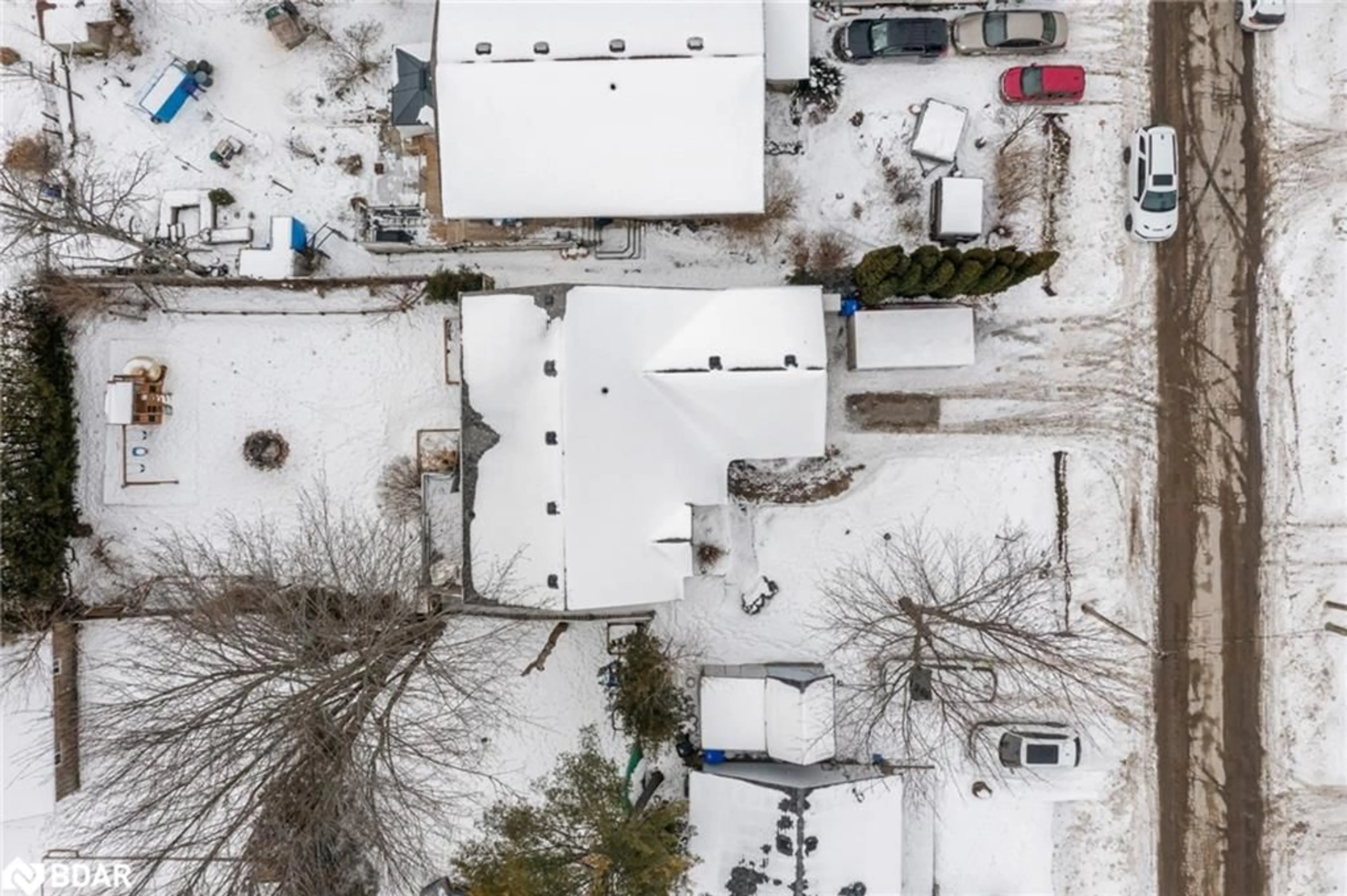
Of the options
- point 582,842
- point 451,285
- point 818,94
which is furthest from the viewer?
point 818,94

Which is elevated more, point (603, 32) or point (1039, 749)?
point (603, 32)

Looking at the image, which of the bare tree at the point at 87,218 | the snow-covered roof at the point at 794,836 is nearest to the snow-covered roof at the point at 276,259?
the bare tree at the point at 87,218

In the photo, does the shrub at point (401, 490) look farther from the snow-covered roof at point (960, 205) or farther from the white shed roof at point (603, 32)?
the snow-covered roof at point (960, 205)

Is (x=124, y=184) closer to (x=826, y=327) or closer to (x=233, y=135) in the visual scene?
(x=233, y=135)

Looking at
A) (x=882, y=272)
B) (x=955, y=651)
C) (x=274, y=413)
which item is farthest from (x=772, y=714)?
(x=274, y=413)

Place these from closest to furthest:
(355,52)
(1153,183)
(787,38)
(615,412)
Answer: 1. (615,412)
2. (787,38)
3. (1153,183)
4. (355,52)

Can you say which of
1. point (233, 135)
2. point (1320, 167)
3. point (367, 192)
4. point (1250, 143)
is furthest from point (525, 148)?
point (1320, 167)

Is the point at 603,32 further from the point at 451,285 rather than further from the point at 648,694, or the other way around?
the point at 648,694
